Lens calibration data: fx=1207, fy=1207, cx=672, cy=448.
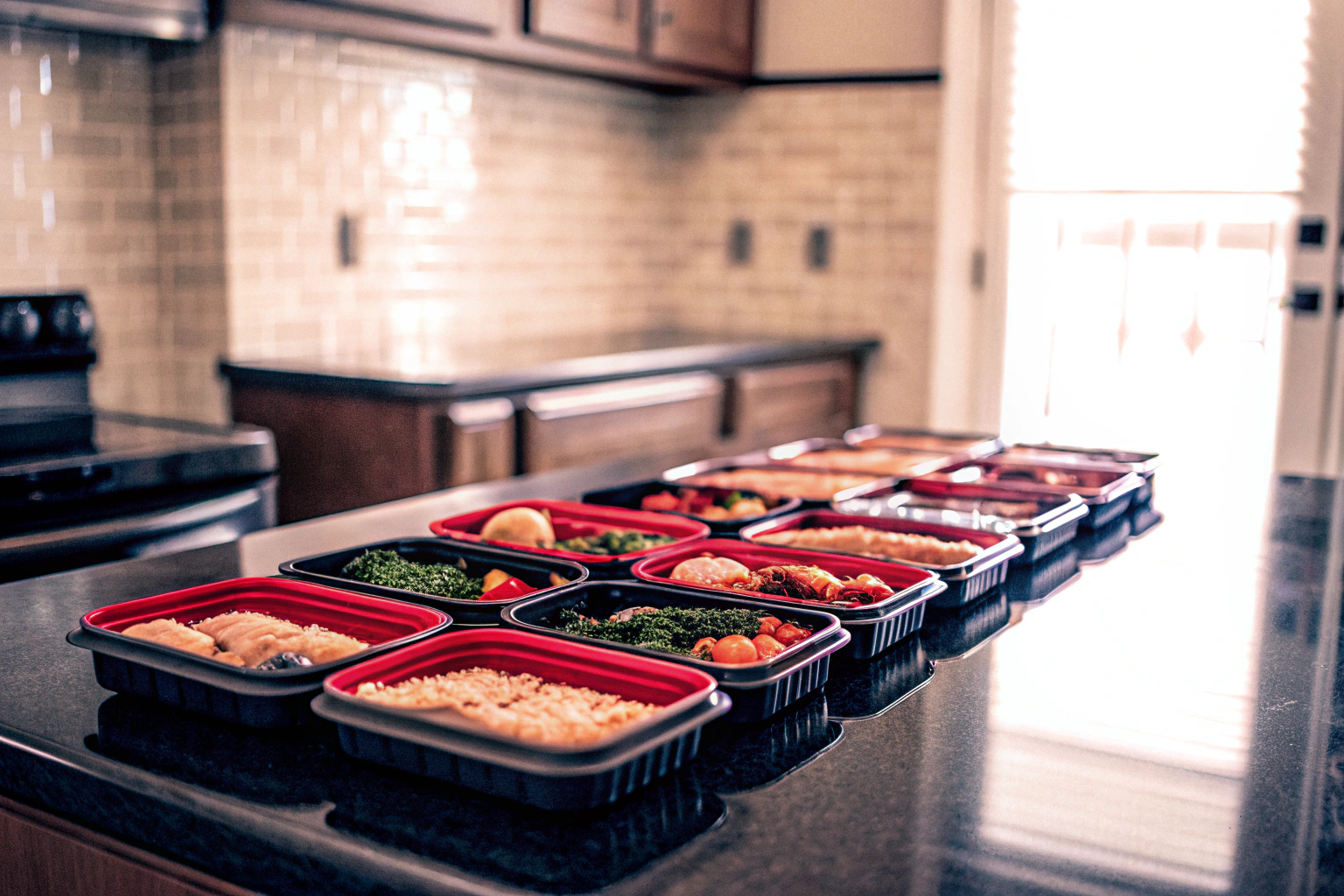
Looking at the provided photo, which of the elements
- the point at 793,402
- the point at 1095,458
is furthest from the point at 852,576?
the point at 793,402

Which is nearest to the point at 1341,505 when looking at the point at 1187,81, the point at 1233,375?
the point at 1187,81

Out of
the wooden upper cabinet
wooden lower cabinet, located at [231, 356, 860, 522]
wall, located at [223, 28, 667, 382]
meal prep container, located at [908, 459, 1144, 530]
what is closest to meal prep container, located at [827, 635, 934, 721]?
meal prep container, located at [908, 459, 1144, 530]

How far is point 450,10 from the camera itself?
10.3 feet

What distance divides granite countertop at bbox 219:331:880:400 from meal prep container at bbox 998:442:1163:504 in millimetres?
1283

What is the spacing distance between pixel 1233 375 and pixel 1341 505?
13.7ft

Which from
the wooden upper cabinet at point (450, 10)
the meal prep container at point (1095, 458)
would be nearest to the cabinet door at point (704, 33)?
the wooden upper cabinet at point (450, 10)

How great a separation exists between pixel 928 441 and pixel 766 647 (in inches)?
53.4

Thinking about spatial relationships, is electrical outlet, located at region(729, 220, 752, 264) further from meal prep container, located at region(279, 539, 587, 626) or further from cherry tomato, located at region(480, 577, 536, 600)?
cherry tomato, located at region(480, 577, 536, 600)

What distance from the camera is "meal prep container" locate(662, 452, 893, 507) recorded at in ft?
5.92

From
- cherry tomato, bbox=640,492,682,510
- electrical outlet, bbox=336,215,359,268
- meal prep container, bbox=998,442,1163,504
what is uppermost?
electrical outlet, bbox=336,215,359,268

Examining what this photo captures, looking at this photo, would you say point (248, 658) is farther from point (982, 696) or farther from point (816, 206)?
point (816, 206)

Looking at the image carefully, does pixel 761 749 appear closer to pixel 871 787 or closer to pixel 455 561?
pixel 871 787

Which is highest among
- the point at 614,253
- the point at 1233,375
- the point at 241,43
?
the point at 241,43

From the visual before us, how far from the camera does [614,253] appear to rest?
15.0 feet
